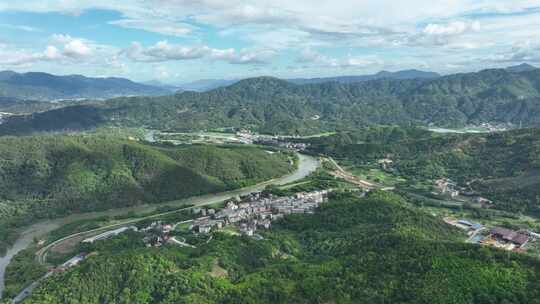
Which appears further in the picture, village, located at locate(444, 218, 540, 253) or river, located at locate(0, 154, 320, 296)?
river, located at locate(0, 154, 320, 296)

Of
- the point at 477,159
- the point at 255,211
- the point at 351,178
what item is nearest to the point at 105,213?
the point at 255,211

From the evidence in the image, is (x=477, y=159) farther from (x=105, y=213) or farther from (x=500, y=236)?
(x=105, y=213)

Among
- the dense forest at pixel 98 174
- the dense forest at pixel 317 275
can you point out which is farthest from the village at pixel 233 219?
the dense forest at pixel 98 174

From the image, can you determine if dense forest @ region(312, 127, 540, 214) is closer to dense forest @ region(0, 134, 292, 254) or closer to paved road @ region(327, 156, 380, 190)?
paved road @ region(327, 156, 380, 190)

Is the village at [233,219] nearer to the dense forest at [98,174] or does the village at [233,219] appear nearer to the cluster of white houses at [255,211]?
the cluster of white houses at [255,211]

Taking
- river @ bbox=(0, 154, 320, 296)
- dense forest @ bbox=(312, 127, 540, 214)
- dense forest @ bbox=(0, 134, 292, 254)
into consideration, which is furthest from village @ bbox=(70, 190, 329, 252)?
dense forest @ bbox=(312, 127, 540, 214)
